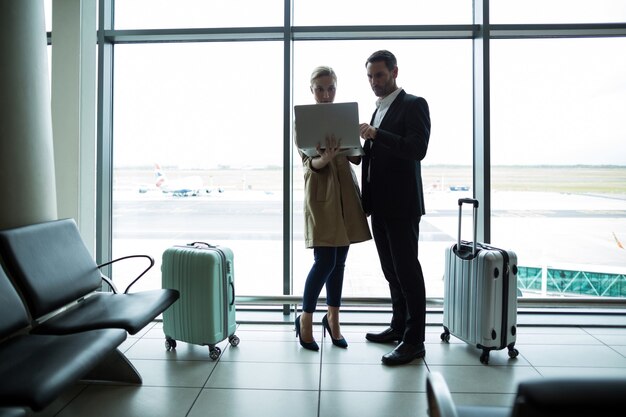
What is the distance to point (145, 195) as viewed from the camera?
3.51 meters

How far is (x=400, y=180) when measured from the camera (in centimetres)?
254

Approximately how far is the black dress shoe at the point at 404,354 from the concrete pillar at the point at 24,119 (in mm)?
1989

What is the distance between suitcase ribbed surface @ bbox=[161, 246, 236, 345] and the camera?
2590 mm

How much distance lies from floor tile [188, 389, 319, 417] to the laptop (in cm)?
126

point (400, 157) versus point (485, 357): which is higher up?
point (400, 157)

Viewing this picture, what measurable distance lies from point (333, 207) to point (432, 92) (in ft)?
4.28

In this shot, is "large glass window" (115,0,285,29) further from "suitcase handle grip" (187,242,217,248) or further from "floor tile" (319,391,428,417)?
"floor tile" (319,391,428,417)

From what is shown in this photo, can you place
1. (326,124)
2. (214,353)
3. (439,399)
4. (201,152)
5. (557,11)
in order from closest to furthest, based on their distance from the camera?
(439,399) → (326,124) → (214,353) → (557,11) → (201,152)

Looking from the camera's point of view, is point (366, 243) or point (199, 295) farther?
point (366, 243)

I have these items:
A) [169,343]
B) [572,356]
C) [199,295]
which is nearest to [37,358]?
[199,295]

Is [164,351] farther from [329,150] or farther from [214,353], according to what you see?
[329,150]

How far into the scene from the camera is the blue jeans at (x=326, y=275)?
265 centimetres

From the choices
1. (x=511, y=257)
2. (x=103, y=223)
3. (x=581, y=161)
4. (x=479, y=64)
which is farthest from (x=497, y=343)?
(x=103, y=223)

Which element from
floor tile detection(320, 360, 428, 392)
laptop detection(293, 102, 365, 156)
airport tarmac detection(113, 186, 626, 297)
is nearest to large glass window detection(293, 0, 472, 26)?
laptop detection(293, 102, 365, 156)
